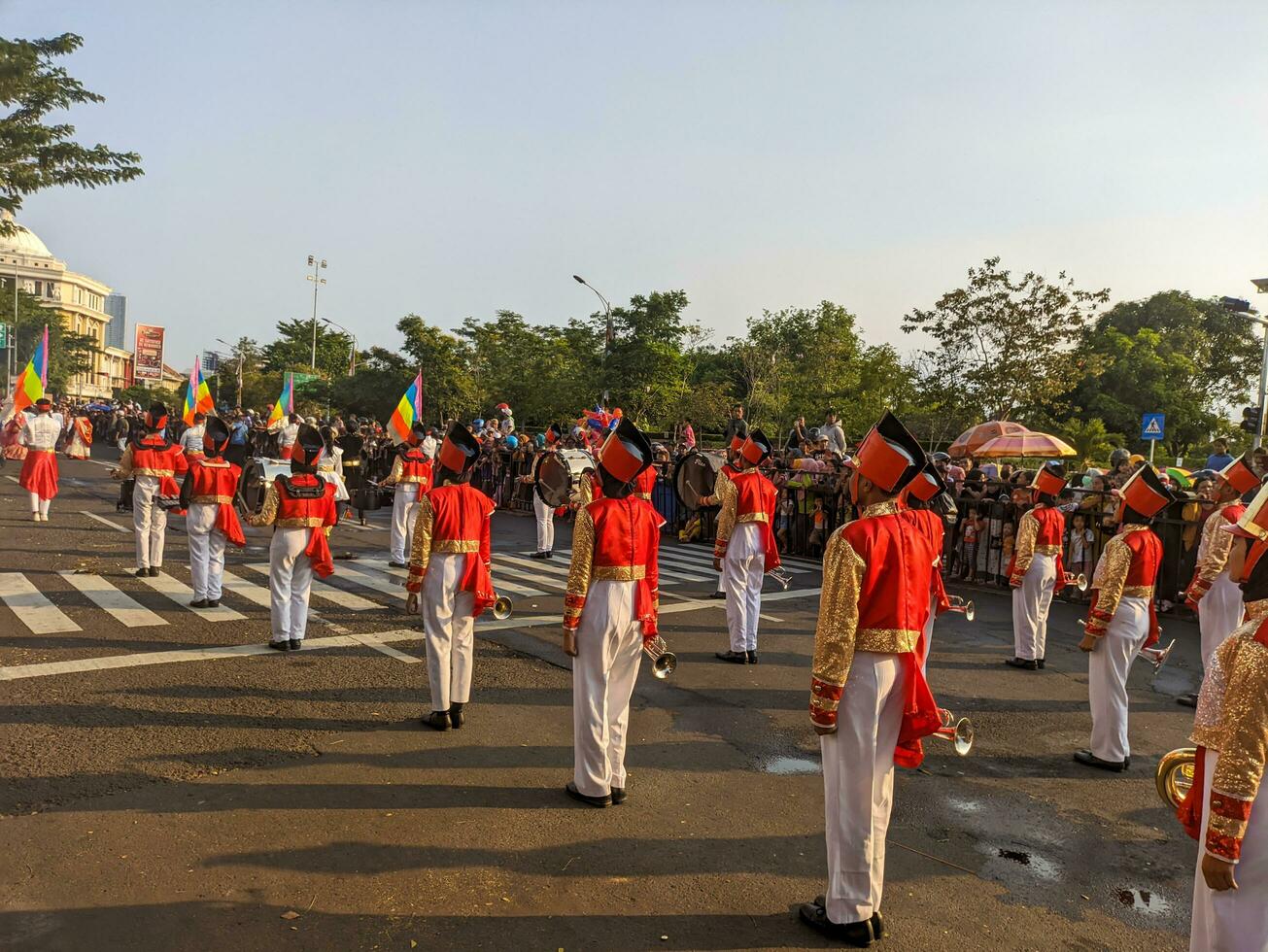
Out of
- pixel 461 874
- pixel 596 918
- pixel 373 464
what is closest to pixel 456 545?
pixel 461 874

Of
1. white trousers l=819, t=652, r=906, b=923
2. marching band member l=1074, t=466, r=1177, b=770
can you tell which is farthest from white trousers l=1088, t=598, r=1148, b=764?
white trousers l=819, t=652, r=906, b=923

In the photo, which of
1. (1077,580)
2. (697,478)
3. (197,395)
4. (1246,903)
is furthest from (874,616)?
(197,395)

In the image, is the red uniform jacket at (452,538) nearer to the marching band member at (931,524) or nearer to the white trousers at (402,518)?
the marching band member at (931,524)

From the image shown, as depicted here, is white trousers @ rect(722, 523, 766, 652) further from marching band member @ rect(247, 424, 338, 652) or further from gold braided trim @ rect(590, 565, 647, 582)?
marching band member @ rect(247, 424, 338, 652)

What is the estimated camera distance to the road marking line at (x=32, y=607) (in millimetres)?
9273

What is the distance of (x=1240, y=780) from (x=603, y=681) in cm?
351

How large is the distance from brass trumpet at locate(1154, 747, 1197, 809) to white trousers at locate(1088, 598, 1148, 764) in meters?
3.54

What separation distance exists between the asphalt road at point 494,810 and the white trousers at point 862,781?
28 centimetres

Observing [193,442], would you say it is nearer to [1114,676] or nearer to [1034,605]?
[1034,605]

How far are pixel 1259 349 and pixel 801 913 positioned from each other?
54.0 metres

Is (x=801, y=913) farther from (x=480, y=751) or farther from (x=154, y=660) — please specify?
(x=154, y=660)

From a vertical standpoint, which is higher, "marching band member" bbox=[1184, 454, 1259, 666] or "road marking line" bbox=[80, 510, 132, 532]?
"marching band member" bbox=[1184, 454, 1259, 666]

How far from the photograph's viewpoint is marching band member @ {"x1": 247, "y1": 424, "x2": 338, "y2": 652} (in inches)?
336

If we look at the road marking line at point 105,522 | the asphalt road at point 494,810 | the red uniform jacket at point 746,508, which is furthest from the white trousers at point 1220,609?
the road marking line at point 105,522
